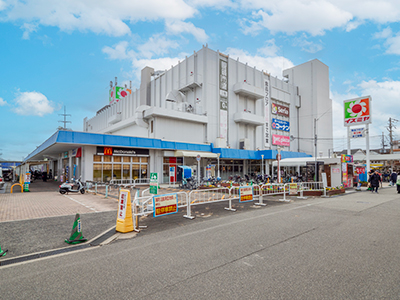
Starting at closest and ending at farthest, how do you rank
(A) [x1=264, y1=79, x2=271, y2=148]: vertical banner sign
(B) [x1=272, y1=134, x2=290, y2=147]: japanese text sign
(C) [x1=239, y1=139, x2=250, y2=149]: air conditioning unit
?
(C) [x1=239, y1=139, x2=250, y2=149]: air conditioning unit
(A) [x1=264, y1=79, x2=271, y2=148]: vertical banner sign
(B) [x1=272, y1=134, x2=290, y2=147]: japanese text sign

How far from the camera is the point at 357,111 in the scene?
2847 centimetres

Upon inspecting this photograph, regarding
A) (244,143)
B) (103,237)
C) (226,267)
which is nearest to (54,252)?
(103,237)

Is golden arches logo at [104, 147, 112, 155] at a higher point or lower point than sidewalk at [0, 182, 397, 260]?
higher

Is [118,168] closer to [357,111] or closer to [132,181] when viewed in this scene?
[132,181]

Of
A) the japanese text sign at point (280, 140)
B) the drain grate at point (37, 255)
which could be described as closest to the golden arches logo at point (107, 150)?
the drain grate at point (37, 255)

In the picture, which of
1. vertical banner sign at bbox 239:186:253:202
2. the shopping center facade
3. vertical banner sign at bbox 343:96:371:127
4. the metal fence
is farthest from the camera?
vertical banner sign at bbox 343:96:371:127

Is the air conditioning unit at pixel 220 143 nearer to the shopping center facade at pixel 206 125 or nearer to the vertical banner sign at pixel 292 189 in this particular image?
the shopping center facade at pixel 206 125

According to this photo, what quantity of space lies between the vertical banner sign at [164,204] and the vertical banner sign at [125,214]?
100 cm

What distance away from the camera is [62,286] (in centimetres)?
377

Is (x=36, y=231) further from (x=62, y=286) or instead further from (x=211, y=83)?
(x=211, y=83)

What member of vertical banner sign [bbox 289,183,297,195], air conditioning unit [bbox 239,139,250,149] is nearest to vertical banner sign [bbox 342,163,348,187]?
vertical banner sign [bbox 289,183,297,195]

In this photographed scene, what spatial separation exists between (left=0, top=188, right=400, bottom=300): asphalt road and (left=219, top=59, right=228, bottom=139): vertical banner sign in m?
27.9

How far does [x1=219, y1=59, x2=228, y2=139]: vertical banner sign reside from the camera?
114ft

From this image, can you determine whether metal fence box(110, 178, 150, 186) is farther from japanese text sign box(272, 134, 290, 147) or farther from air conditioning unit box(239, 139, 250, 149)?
japanese text sign box(272, 134, 290, 147)
